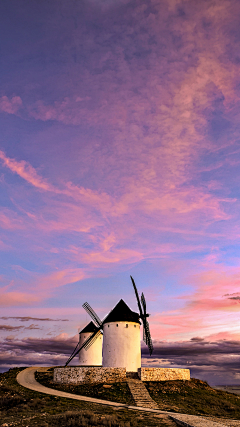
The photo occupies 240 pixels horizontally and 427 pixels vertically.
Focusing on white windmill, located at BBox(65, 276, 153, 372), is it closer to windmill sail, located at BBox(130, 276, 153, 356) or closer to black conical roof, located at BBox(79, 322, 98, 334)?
windmill sail, located at BBox(130, 276, 153, 356)

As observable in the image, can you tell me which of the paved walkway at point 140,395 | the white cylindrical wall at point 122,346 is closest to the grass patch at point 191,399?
the paved walkway at point 140,395

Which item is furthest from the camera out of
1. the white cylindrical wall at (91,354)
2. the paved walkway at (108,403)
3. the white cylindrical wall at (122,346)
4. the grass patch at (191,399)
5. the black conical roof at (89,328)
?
the black conical roof at (89,328)

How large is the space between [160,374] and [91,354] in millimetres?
21304

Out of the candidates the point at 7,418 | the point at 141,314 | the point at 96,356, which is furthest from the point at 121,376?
the point at 96,356

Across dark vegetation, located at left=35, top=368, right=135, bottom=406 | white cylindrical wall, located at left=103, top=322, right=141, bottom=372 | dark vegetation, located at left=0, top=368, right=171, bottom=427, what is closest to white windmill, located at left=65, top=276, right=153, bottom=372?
white cylindrical wall, located at left=103, top=322, right=141, bottom=372

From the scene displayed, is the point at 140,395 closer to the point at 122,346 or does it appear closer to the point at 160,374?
the point at 160,374

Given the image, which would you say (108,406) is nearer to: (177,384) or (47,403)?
(47,403)

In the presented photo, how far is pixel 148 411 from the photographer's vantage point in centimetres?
2081

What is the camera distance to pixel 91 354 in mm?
50062

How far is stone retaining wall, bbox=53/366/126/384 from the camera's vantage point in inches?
1194

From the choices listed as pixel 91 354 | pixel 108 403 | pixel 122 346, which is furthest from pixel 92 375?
pixel 91 354

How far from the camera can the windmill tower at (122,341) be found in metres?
35.1

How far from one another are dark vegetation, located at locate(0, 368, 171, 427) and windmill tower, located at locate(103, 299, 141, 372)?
11.8m

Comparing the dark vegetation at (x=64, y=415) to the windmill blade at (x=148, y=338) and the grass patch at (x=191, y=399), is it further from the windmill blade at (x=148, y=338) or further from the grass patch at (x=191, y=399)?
the windmill blade at (x=148, y=338)
